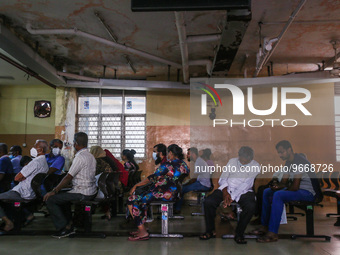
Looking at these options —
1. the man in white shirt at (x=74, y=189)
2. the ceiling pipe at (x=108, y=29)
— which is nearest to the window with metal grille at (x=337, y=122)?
the ceiling pipe at (x=108, y=29)

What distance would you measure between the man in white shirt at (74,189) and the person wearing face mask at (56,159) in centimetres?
62

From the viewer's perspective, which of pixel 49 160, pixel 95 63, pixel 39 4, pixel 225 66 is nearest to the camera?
pixel 39 4

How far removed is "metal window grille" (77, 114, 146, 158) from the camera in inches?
364

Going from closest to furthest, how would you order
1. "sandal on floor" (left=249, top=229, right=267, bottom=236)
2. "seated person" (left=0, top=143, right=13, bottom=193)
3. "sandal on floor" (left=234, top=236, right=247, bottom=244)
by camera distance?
1. "sandal on floor" (left=234, top=236, right=247, bottom=244)
2. "sandal on floor" (left=249, top=229, right=267, bottom=236)
3. "seated person" (left=0, top=143, right=13, bottom=193)

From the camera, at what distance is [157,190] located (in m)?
4.25

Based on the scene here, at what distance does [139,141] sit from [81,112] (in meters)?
1.89

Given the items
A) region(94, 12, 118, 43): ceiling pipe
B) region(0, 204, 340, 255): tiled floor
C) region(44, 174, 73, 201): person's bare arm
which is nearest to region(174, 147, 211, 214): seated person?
region(0, 204, 340, 255): tiled floor

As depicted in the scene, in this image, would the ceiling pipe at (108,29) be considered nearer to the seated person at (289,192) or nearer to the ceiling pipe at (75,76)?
the ceiling pipe at (75,76)

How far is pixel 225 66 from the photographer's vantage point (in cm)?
670

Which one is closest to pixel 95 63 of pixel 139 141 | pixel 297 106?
pixel 139 141

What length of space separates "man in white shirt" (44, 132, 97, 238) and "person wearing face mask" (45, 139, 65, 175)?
2.02ft

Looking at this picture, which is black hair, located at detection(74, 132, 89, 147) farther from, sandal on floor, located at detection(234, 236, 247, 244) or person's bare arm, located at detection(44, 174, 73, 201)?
sandal on floor, located at detection(234, 236, 247, 244)

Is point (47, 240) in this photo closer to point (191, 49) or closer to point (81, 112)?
point (191, 49)

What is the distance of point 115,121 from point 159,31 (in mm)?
3916
